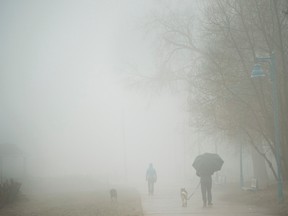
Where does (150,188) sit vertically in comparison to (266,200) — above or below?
below

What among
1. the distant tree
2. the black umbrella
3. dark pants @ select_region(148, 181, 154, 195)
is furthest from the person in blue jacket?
the black umbrella

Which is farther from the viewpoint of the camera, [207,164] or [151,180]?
[151,180]

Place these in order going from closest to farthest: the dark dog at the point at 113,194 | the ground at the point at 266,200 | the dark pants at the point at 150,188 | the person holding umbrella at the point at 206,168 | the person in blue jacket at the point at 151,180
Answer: the ground at the point at 266,200 → the person holding umbrella at the point at 206,168 → the dark dog at the point at 113,194 → the dark pants at the point at 150,188 → the person in blue jacket at the point at 151,180

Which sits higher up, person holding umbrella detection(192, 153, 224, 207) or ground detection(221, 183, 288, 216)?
person holding umbrella detection(192, 153, 224, 207)

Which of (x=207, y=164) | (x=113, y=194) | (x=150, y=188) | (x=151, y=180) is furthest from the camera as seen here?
(x=151, y=180)

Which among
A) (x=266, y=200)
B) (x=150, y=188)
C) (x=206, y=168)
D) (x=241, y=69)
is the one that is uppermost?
(x=241, y=69)

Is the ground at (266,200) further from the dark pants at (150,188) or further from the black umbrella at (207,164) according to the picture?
the dark pants at (150,188)

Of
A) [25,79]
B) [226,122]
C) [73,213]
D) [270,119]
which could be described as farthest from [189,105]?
[25,79]

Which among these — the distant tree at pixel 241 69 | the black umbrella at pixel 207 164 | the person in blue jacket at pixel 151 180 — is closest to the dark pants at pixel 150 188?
the person in blue jacket at pixel 151 180

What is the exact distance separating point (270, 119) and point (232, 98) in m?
2.62

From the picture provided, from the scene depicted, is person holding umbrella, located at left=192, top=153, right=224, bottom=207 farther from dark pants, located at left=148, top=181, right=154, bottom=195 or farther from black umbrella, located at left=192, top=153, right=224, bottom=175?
dark pants, located at left=148, top=181, right=154, bottom=195

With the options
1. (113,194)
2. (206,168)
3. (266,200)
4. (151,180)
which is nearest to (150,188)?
(151,180)

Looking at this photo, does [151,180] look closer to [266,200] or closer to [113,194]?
[113,194]

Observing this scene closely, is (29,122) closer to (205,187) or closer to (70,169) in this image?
(70,169)
